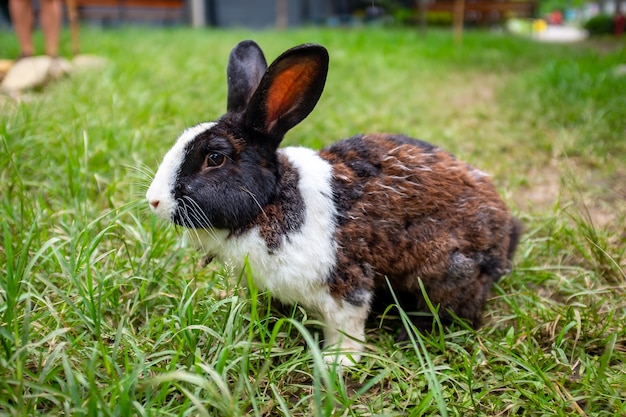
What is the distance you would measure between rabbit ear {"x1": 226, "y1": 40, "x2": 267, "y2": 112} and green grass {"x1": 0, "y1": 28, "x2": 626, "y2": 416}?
18.7 inches

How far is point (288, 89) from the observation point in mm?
1904

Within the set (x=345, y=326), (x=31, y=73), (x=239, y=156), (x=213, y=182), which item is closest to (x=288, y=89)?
(x=239, y=156)

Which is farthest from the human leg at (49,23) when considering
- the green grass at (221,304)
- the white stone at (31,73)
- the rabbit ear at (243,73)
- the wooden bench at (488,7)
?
the wooden bench at (488,7)

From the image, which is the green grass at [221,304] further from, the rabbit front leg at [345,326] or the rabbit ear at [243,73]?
the rabbit ear at [243,73]

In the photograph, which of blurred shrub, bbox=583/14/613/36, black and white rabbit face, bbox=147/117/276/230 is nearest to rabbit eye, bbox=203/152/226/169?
black and white rabbit face, bbox=147/117/276/230

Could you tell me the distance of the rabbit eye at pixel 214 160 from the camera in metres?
1.89

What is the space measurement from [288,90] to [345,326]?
88cm

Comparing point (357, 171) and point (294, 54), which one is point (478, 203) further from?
point (294, 54)

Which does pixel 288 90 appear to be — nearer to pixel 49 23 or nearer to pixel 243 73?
pixel 243 73

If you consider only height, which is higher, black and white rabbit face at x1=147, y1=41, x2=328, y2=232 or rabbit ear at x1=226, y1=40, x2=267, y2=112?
rabbit ear at x1=226, y1=40, x2=267, y2=112

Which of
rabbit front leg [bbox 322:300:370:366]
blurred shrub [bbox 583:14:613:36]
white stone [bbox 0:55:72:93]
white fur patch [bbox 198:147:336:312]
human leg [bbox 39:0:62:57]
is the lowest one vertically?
rabbit front leg [bbox 322:300:370:366]

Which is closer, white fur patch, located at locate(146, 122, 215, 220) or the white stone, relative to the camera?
white fur patch, located at locate(146, 122, 215, 220)

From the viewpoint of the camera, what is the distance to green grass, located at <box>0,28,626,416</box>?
148 centimetres

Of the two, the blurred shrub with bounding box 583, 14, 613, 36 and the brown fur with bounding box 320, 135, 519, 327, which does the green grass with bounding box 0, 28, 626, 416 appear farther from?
the blurred shrub with bounding box 583, 14, 613, 36
